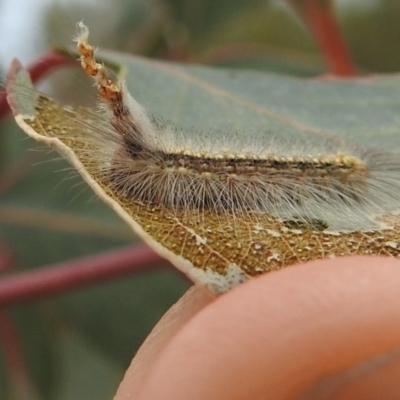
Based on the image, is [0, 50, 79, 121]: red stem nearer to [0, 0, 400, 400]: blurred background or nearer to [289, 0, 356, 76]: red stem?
[0, 0, 400, 400]: blurred background

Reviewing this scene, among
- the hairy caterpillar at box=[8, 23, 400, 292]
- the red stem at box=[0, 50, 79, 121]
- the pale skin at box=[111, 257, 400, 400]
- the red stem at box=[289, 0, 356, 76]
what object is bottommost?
the pale skin at box=[111, 257, 400, 400]

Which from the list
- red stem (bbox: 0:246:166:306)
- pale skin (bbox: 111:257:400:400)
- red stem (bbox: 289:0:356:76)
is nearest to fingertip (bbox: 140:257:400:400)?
pale skin (bbox: 111:257:400:400)

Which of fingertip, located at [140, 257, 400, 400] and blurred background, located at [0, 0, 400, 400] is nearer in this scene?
fingertip, located at [140, 257, 400, 400]

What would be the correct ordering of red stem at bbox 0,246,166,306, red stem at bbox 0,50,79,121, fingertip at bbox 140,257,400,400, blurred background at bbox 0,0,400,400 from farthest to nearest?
1. blurred background at bbox 0,0,400,400
2. red stem at bbox 0,246,166,306
3. red stem at bbox 0,50,79,121
4. fingertip at bbox 140,257,400,400

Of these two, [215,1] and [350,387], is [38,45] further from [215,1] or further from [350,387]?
[350,387]

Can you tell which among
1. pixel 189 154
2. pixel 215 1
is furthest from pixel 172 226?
pixel 215 1

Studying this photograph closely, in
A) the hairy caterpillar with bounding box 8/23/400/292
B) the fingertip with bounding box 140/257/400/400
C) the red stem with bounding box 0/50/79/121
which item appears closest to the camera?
Answer: the fingertip with bounding box 140/257/400/400
